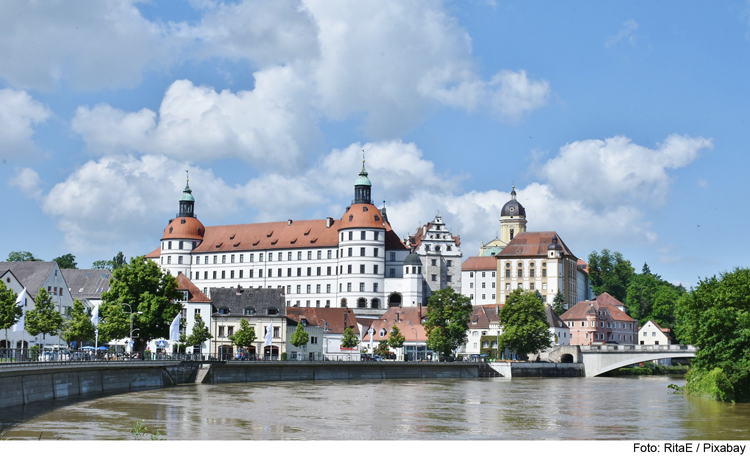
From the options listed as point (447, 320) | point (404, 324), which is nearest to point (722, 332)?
point (447, 320)

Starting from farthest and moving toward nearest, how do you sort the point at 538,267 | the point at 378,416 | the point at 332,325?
the point at 538,267 → the point at 332,325 → the point at 378,416

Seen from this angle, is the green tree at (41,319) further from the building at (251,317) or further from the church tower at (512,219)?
the church tower at (512,219)

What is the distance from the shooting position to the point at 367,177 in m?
147

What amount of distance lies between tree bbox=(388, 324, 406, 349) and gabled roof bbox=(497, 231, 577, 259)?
5508cm

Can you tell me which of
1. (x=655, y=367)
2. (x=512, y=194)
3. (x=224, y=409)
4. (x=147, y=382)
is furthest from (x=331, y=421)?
(x=512, y=194)

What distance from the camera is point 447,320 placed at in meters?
102

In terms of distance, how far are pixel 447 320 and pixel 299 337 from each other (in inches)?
669

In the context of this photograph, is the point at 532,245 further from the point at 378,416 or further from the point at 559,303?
the point at 378,416

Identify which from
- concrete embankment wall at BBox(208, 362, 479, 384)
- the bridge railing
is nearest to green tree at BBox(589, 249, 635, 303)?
the bridge railing

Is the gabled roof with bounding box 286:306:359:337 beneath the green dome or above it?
beneath

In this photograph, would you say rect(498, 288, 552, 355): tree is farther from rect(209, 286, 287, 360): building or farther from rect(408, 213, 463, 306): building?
rect(408, 213, 463, 306): building

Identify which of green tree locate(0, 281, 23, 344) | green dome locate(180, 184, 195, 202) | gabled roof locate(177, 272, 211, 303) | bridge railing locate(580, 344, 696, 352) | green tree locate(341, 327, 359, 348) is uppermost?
green dome locate(180, 184, 195, 202)

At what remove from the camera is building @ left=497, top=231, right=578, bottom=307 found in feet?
507
